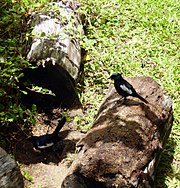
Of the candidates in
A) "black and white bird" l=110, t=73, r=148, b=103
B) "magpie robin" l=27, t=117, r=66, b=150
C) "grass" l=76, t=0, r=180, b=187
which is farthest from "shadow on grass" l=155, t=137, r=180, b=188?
"magpie robin" l=27, t=117, r=66, b=150

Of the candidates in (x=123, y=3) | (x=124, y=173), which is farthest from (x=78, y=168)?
(x=123, y=3)

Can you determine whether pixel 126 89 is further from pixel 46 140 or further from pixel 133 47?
pixel 133 47

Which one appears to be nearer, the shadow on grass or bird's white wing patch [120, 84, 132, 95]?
bird's white wing patch [120, 84, 132, 95]

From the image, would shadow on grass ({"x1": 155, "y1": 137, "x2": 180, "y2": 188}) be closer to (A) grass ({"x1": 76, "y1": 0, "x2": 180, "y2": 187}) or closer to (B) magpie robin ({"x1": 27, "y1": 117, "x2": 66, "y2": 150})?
(A) grass ({"x1": 76, "y1": 0, "x2": 180, "y2": 187})

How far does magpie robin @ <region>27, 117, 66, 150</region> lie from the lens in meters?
4.72

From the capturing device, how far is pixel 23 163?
4703 millimetres

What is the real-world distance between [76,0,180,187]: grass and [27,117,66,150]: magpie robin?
459 mm

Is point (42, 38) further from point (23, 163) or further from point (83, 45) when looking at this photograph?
point (23, 163)

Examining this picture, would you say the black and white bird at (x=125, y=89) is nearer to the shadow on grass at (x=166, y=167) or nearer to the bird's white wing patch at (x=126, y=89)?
the bird's white wing patch at (x=126, y=89)

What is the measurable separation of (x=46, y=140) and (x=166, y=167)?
1.49m

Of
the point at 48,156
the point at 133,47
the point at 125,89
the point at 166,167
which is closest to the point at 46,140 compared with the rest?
the point at 48,156

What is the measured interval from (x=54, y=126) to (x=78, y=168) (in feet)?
5.75

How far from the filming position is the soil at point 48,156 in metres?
4.51

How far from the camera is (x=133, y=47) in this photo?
6.79m
